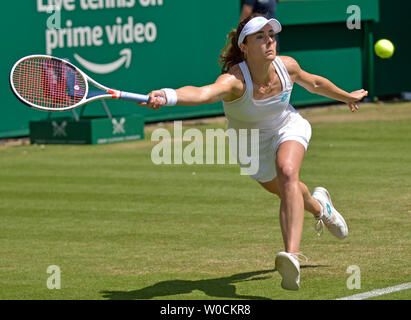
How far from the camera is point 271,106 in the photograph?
656 cm

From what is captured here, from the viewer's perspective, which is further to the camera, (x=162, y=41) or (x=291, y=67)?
(x=162, y=41)

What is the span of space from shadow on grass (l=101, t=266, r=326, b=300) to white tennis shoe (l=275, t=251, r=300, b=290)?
0.26 m

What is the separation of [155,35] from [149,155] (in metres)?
3.96

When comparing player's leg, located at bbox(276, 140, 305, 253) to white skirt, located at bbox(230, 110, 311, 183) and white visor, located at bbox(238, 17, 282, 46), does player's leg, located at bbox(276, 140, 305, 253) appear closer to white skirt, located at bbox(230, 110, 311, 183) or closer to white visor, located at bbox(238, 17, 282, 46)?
white skirt, located at bbox(230, 110, 311, 183)

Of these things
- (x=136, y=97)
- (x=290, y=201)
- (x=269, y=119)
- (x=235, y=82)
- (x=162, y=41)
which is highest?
(x=162, y=41)

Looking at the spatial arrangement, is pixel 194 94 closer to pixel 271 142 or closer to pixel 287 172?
pixel 287 172

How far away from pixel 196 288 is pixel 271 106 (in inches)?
52.5

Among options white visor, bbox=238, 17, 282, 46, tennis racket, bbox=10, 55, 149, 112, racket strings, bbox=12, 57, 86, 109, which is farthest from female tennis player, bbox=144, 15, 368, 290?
racket strings, bbox=12, 57, 86, 109

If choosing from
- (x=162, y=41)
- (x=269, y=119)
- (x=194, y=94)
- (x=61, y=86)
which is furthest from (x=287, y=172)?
(x=162, y=41)

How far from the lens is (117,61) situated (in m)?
16.1

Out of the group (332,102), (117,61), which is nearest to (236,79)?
(117,61)

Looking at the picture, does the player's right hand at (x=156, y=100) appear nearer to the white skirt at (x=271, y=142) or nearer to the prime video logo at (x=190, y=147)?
the white skirt at (x=271, y=142)
